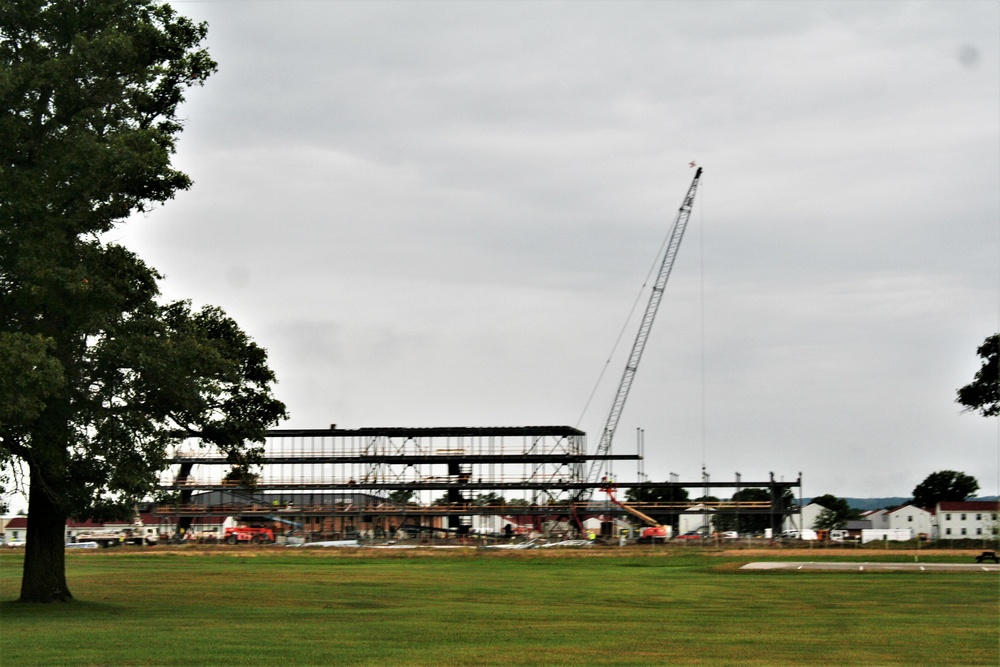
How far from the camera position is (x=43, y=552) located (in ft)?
127

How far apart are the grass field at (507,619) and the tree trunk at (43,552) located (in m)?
1.10

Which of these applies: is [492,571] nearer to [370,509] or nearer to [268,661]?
[268,661]

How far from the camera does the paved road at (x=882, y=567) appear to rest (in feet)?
206

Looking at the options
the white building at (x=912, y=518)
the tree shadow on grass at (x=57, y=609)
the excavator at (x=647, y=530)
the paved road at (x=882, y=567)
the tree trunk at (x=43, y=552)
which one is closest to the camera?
the tree shadow on grass at (x=57, y=609)

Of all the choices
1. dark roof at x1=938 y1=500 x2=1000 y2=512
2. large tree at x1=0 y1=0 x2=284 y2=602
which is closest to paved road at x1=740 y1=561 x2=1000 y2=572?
large tree at x1=0 y1=0 x2=284 y2=602

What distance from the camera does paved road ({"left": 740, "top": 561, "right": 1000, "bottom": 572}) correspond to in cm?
6278

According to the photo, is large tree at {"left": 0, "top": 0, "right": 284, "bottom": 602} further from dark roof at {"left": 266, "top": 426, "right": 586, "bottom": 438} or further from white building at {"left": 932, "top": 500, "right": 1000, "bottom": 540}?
white building at {"left": 932, "top": 500, "right": 1000, "bottom": 540}

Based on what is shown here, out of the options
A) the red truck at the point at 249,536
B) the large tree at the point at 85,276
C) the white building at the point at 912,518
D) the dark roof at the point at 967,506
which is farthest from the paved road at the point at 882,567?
the white building at the point at 912,518

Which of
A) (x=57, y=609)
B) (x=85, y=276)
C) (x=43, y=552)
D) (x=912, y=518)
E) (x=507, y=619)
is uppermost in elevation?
(x=85, y=276)

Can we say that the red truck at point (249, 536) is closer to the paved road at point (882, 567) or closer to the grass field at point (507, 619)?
the grass field at point (507, 619)

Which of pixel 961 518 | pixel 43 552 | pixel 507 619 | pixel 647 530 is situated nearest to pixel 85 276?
pixel 43 552

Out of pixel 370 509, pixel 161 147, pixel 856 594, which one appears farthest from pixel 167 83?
pixel 370 509

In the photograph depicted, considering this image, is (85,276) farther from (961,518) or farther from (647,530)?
(961,518)

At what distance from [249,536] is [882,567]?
3116 inches
